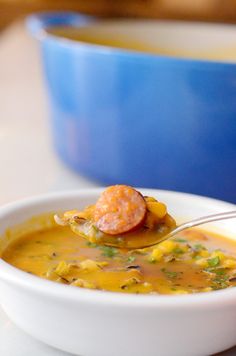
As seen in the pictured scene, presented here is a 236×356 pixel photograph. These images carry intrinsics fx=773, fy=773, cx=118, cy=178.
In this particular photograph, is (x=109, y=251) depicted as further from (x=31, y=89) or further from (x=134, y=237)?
(x=31, y=89)

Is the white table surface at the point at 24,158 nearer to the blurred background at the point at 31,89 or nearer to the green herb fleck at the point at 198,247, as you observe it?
the blurred background at the point at 31,89

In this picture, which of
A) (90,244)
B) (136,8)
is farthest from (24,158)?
(136,8)

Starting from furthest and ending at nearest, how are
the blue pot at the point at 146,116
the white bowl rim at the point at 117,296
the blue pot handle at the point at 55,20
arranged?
the blue pot handle at the point at 55,20 → the blue pot at the point at 146,116 → the white bowl rim at the point at 117,296

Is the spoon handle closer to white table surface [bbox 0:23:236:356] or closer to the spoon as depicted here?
the spoon

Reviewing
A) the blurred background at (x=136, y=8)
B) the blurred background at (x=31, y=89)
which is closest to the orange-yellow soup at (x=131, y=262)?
the blurred background at (x=31, y=89)

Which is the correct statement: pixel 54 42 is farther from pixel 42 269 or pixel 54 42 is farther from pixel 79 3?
pixel 79 3
